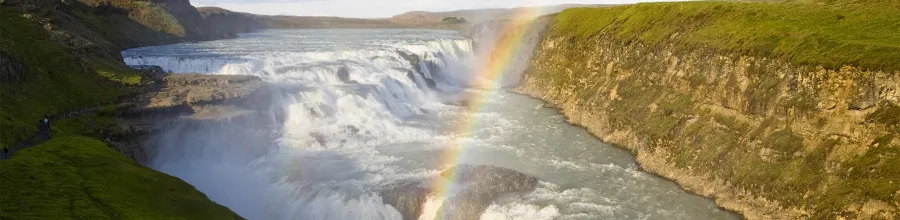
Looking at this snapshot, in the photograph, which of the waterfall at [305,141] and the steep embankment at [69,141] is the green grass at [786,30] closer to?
the waterfall at [305,141]

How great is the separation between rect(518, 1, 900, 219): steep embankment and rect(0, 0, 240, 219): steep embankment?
19345 mm

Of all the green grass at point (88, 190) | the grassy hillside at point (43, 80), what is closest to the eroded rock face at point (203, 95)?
the grassy hillside at point (43, 80)

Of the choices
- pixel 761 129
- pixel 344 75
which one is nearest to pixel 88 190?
pixel 761 129

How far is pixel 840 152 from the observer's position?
762 inches

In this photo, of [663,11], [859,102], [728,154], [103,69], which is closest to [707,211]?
[728,154]

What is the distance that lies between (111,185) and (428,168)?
15003 millimetres

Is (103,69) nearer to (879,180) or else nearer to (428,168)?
(428,168)

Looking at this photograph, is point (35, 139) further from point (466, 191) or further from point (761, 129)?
point (761, 129)

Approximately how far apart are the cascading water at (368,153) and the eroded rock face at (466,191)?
392 millimetres

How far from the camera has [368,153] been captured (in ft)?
104

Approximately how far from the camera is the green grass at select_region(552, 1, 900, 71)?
21.4m

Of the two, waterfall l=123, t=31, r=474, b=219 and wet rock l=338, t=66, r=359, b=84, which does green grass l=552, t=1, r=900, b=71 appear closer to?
waterfall l=123, t=31, r=474, b=219

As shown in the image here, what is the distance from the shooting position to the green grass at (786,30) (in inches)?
842

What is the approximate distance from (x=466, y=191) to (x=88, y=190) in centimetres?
1332
